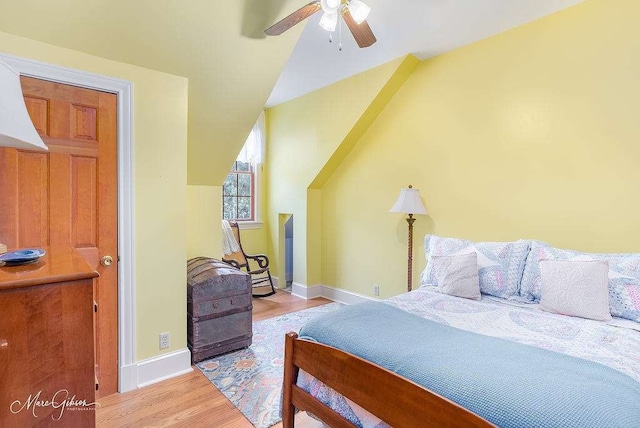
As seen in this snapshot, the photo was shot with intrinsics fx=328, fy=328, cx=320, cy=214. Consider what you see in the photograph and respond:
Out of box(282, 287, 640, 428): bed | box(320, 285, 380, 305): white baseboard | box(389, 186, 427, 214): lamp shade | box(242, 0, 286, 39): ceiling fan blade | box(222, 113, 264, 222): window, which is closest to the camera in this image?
box(282, 287, 640, 428): bed

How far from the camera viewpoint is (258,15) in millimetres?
2219

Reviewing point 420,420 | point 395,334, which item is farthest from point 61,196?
point 420,420

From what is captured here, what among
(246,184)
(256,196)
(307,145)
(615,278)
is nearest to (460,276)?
(615,278)

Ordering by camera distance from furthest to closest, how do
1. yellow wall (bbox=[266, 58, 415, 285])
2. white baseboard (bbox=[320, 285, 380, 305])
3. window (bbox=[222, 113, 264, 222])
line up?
Result: window (bbox=[222, 113, 264, 222]) → white baseboard (bbox=[320, 285, 380, 305]) → yellow wall (bbox=[266, 58, 415, 285])

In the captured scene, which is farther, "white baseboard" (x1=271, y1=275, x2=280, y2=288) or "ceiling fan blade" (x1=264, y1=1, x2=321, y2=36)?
"white baseboard" (x1=271, y1=275, x2=280, y2=288)

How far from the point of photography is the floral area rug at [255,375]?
2053mm

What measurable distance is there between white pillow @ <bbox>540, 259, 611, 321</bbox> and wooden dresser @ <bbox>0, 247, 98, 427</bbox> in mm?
2321

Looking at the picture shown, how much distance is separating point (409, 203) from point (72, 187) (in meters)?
2.68

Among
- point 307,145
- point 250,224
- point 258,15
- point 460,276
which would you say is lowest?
point 460,276

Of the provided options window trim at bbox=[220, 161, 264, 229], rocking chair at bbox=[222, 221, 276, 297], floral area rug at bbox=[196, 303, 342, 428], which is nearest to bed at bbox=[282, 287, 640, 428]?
floral area rug at bbox=[196, 303, 342, 428]

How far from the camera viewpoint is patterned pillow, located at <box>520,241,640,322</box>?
1845mm

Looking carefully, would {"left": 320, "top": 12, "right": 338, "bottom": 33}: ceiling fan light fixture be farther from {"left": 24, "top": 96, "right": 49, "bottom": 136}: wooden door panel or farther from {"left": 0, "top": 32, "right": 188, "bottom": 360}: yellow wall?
{"left": 24, "top": 96, "right": 49, "bottom": 136}: wooden door panel

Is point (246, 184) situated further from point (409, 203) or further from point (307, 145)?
point (409, 203)

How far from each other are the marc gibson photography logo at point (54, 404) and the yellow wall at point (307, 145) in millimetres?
3312
